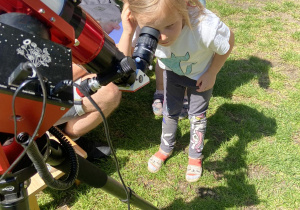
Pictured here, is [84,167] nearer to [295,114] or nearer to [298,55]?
[295,114]

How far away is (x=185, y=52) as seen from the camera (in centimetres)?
192

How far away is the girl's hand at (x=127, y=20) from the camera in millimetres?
1743

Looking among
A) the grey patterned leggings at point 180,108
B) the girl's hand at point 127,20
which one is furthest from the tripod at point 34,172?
the grey patterned leggings at point 180,108

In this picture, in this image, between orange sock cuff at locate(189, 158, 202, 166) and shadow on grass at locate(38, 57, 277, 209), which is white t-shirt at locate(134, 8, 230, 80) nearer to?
orange sock cuff at locate(189, 158, 202, 166)

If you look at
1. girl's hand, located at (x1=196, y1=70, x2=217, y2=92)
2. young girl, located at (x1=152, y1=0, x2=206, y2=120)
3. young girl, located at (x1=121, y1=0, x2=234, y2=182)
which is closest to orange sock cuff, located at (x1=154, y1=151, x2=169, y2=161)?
young girl, located at (x1=121, y1=0, x2=234, y2=182)

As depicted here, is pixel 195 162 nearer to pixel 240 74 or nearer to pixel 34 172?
pixel 240 74

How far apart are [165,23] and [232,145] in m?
1.50

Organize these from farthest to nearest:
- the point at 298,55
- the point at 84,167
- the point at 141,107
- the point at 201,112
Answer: the point at 298,55 < the point at 141,107 < the point at 201,112 < the point at 84,167

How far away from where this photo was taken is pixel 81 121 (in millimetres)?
2361

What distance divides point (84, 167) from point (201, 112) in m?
1.29

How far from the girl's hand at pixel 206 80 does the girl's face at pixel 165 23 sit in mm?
439

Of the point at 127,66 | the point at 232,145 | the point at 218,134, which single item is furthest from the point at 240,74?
the point at 127,66

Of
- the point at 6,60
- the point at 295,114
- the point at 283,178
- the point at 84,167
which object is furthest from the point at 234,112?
the point at 6,60

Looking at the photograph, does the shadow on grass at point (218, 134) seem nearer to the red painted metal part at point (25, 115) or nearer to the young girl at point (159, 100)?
the young girl at point (159, 100)
